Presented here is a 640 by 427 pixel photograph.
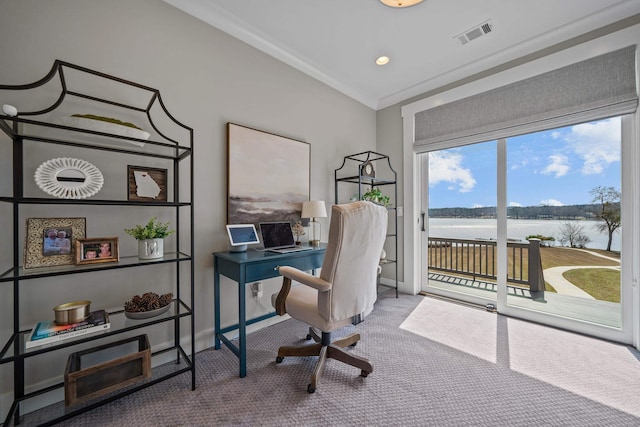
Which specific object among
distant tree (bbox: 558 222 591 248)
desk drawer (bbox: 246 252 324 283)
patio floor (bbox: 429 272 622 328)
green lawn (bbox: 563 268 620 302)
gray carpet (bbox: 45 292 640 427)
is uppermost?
distant tree (bbox: 558 222 591 248)

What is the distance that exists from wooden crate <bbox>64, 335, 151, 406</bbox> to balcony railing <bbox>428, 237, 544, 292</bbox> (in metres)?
3.25

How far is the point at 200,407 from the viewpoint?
144 centimetres

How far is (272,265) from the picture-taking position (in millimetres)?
1902

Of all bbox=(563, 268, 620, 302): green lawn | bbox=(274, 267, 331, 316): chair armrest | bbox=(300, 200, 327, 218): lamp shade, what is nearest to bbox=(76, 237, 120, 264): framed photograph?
bbox=(274, 267, 331, 316): chair armrest

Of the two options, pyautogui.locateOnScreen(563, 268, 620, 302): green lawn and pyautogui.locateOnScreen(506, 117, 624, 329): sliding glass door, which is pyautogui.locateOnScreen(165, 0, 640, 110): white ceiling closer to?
pyautogui.locateOnScreen(506, 117, 624, 329): sliding glass door

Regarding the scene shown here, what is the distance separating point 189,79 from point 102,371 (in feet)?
6.51

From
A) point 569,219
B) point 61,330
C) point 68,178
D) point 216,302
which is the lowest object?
point 216,302

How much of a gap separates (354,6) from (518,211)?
8.39ft

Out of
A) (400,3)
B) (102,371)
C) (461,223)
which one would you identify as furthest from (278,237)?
(461,223)

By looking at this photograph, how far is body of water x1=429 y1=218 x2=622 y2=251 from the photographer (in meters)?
2.31

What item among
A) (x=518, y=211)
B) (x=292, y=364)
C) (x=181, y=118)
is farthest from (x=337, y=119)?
(x=292, y=364)

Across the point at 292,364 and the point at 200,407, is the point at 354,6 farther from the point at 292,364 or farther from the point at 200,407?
the point at 200,407

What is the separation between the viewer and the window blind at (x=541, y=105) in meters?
2.10

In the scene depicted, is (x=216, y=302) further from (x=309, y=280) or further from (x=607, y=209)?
(x=607, y=209)
